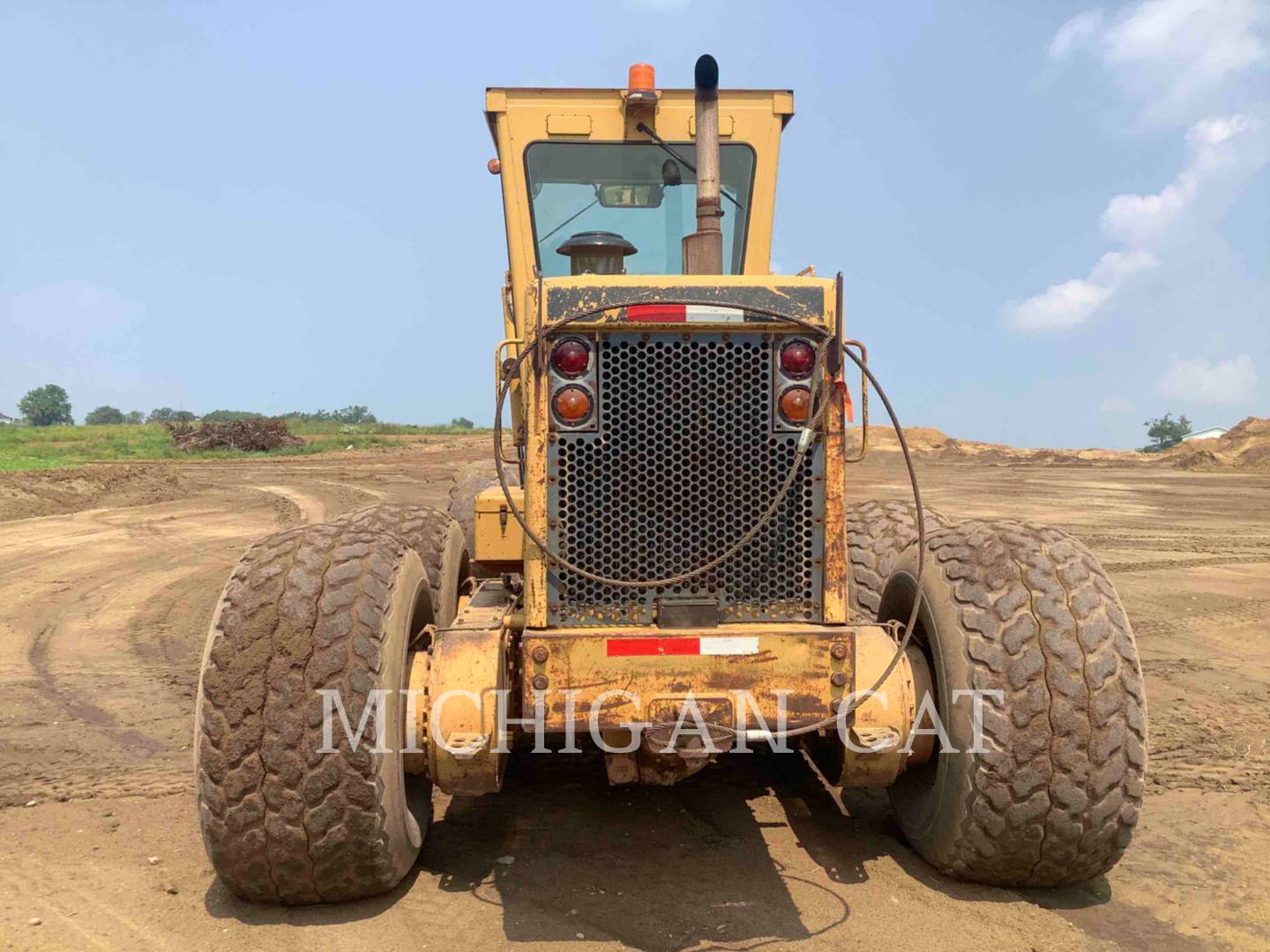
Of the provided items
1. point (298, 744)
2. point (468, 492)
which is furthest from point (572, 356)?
point (468, 492)

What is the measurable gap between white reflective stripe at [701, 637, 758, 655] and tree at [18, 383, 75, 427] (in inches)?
3876

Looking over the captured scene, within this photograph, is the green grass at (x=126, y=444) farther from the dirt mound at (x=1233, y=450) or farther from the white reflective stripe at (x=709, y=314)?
the dirt mound at (x=1233, y=450)

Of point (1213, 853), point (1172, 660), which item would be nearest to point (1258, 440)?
point (1172, 660)

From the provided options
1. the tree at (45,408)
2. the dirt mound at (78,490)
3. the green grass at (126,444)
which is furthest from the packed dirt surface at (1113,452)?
the tree at (45,408)

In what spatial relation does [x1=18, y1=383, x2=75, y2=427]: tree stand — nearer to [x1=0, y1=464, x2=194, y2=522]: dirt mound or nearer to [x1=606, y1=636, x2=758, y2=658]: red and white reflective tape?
[x1=0, y1=464, x2=194, y2=522]: dirt mound

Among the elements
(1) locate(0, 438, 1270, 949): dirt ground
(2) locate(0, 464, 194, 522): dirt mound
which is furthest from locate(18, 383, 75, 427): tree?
(1) locate(0, 438, 1270, 949): dirt ground

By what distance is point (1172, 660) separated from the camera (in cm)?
743

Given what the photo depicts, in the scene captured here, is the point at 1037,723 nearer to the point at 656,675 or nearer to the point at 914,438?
the point at 656,675

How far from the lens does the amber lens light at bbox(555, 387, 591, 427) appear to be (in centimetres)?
360

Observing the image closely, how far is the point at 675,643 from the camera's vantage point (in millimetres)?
3463

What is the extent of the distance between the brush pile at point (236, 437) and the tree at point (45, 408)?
5929 centimetres

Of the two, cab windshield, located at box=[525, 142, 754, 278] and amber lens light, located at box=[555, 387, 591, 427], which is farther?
cab windshield, located at box=[525, 142, 754, 278]

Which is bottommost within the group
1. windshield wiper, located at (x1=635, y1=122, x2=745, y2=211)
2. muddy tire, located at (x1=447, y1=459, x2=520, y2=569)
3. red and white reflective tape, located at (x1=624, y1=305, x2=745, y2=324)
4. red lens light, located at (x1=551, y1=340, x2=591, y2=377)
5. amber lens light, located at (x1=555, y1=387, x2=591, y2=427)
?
muddy tire, located at (x1=447, y1=459, x2=520, y2=569)

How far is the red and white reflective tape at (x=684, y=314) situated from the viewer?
11.6ft
